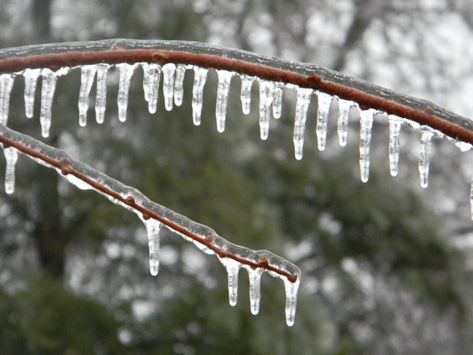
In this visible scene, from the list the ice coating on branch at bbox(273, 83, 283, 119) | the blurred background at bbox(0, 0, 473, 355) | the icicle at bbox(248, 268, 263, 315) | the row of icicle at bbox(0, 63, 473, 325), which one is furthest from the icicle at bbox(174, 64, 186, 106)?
the blurred background at bbox(0, 0, 473, 355)

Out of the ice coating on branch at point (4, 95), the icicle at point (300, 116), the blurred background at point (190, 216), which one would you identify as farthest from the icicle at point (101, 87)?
the blurred background at point (190, 216)

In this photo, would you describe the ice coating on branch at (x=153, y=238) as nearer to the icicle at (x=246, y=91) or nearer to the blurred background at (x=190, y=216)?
the icicle at (x=246, y=91)

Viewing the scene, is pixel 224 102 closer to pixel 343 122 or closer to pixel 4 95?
pixel 343 122

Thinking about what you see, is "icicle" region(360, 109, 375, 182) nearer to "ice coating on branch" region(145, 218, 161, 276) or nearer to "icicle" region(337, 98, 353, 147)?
"icicle" region(337, 98, 353, 147)

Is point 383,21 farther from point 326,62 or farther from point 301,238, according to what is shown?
point 301,238

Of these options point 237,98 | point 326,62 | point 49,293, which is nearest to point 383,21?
point 326,62

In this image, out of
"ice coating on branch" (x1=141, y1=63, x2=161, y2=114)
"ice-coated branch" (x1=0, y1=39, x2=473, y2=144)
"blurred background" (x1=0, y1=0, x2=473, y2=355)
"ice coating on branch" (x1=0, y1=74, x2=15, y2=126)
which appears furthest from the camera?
"blurred background" (x1=0, y1=0, x2=473, y2=355)

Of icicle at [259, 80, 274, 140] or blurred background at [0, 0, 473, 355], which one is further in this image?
blurred background at [0, 0, 473, 355]
